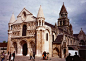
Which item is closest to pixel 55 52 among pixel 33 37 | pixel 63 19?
pixel 33 37

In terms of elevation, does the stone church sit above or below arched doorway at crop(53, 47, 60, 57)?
above

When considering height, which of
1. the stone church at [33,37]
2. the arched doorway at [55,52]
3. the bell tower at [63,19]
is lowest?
the arched doorway at [55,52]

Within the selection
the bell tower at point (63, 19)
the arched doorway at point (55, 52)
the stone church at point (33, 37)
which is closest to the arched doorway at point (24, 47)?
the stone church at point (33, 37)

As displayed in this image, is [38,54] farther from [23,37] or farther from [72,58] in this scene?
[72,58]

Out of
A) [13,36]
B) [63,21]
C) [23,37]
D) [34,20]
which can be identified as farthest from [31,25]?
[63,21]

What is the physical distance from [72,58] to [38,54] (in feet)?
66.5

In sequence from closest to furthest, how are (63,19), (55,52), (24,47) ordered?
(55,52), (24,47), (63,19)

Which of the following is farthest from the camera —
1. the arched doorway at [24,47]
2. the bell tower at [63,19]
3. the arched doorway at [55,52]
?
the bell tower at [63,19]

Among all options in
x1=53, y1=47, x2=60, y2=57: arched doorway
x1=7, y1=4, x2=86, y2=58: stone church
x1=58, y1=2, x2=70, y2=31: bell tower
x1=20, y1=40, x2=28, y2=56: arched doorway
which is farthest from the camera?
x1=58, y1=2, x2=70, y2=31: bell tower

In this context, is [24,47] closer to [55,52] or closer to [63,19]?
[55,52]

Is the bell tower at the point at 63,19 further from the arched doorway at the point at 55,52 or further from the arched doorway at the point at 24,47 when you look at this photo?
the arched doorway at the point at 24,47

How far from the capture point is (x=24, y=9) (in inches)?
1257

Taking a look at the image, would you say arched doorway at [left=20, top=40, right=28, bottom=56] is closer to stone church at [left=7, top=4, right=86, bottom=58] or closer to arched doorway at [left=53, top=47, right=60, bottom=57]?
stone church at [left=7, top=4, right=86, bottom=58]

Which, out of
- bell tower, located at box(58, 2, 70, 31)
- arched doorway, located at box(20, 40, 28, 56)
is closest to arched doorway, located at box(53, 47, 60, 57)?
arched doorway, located at box(20, 40, 28, 56)
